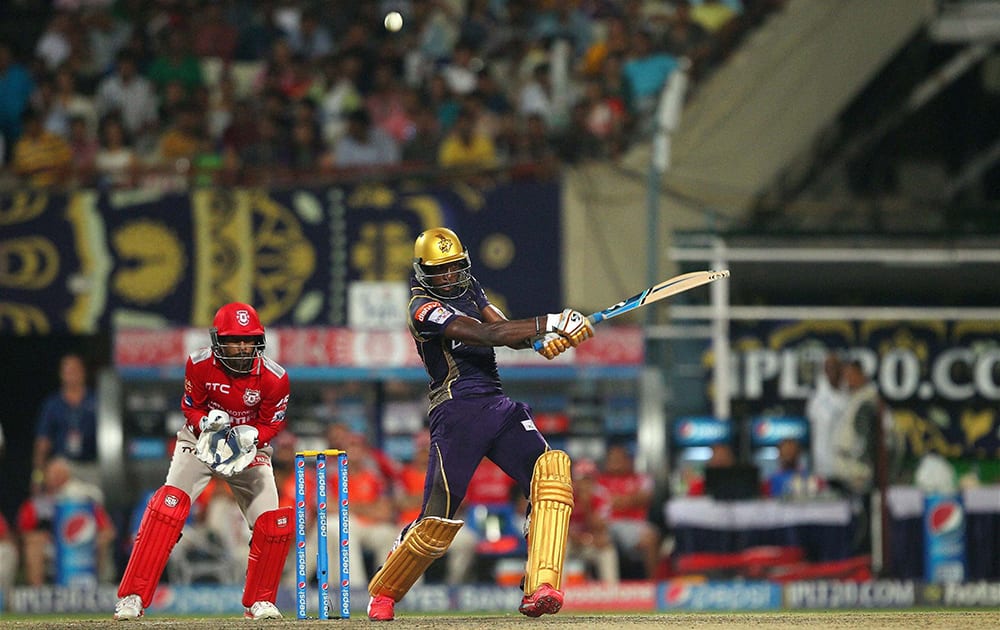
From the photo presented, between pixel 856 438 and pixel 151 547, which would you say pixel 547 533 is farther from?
pixel 856 438

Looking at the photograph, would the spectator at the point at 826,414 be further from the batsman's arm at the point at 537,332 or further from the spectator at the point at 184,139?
the batsman's arm at the point at 537,332

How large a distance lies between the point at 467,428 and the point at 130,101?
983 centimetres

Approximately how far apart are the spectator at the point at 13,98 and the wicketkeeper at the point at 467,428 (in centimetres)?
965

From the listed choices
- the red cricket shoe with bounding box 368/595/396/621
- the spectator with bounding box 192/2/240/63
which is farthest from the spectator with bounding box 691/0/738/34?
the red cricket shoe with bounding box 368/595/396/621

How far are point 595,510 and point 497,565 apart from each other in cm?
95

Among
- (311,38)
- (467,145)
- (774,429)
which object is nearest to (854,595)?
(774,429)

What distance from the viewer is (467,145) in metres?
17.3

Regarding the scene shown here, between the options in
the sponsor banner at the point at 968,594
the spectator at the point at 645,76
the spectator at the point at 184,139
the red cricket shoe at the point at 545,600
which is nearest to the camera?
the red cricket shoe at the point at 545,600

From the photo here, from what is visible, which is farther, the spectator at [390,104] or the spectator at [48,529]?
the spectator at [390,104]

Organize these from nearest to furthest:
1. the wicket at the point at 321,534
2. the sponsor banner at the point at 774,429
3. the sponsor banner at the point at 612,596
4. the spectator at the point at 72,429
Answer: the wicket at the point at 321,534 → the sponsor banner at the point at 612,596 → the spectator at the point at 72,429 → the sponsor banner at the point at 774,429

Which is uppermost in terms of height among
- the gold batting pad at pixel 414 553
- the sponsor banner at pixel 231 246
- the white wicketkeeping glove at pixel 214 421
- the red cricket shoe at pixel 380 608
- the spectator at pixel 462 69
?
the spectator at pixel 462 69

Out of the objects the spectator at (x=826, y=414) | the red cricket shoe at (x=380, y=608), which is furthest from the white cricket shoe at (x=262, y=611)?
the spectator at (x=826, y=414)

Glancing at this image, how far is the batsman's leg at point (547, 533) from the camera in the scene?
29.3 feet

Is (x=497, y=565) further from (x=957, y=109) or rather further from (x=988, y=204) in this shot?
(x=957, y=109)
